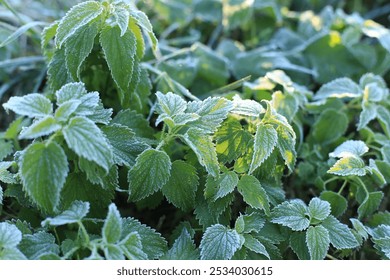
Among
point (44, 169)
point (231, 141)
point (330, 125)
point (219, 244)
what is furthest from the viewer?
point (330, 125)

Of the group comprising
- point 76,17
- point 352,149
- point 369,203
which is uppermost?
point 76,17

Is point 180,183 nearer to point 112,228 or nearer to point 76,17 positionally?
point 112,228

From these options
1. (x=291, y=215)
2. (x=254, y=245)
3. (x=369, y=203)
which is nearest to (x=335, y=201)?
(x=369, y=203)

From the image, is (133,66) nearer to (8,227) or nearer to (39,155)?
(39,155)

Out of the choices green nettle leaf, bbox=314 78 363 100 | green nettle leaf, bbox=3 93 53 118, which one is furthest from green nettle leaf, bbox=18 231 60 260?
green nettle leaf, bbox=314 78 363 100

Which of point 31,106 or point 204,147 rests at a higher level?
point 31,106

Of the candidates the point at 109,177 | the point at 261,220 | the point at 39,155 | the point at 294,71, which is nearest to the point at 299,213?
the point at 261,220

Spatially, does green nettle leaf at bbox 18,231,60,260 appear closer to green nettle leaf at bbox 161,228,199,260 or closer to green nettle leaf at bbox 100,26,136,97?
green nettle leaf at bbox 161,228,199,260
